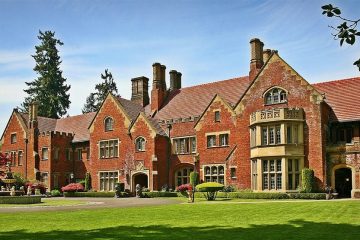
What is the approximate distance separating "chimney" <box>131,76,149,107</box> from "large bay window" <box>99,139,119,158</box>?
21.9 ft

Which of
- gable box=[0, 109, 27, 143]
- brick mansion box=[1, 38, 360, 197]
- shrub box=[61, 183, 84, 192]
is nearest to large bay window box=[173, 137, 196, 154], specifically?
brick mansion box=[1, 38, 360, 197]

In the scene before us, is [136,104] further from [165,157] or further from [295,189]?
[295,189]

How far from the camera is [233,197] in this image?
1361 inches

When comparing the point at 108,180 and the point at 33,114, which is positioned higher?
the point at 33,114

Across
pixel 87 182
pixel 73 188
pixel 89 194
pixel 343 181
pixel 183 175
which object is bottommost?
pixel 89 194

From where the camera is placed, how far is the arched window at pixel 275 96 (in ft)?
118

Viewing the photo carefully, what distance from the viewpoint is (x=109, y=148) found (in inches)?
1908

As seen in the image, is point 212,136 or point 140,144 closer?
point 212,136

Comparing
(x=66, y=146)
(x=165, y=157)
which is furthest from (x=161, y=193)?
(x=66, y=146)

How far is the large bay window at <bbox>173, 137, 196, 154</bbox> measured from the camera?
43375 millimetres

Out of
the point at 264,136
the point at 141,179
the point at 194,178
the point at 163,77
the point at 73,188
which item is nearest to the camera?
the point at 264,136

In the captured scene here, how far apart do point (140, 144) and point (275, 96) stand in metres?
15.6

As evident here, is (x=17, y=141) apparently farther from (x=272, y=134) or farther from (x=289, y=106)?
(x=289, y=106)

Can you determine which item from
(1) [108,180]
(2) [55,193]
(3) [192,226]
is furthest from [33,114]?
(3) [192,226]
